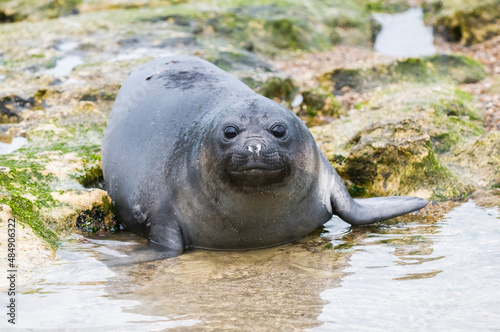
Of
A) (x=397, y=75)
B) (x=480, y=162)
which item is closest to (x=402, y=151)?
(x=480, y=162)

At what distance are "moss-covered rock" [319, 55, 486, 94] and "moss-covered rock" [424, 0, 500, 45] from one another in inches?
141

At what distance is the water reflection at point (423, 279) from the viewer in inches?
122

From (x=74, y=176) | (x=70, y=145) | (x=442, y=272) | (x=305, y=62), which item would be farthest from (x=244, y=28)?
(x=442, y=272)

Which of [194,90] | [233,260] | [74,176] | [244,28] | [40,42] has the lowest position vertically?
[233,260]

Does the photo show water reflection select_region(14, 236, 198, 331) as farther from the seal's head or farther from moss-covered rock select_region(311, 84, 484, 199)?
moss-covered rock select_region(311, 84, 484, 199)

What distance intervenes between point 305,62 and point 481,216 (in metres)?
7.66

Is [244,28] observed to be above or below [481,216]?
above

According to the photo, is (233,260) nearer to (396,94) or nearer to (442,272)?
(442,272)

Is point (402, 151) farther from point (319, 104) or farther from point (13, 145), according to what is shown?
point (13, 145)

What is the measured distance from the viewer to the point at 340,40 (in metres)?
14.0

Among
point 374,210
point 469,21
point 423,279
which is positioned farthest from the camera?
point 469,21

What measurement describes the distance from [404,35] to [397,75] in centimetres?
633

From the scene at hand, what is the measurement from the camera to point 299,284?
380 centimetres

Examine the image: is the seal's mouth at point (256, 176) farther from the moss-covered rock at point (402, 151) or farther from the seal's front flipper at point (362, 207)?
the moss-covered rock at point (402, 151)
